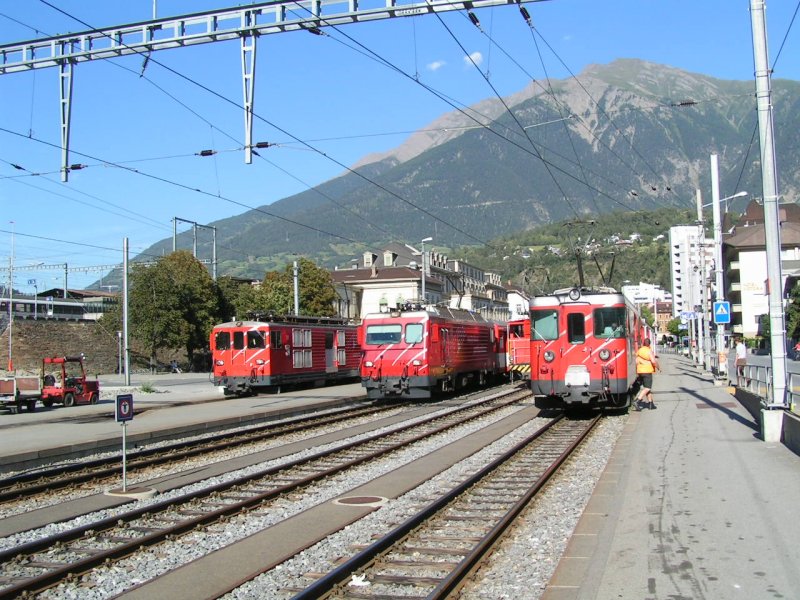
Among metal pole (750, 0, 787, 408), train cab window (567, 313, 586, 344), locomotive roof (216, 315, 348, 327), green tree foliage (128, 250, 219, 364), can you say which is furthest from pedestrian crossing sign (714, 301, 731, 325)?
green tree foliage (128, 250, 219, 364)

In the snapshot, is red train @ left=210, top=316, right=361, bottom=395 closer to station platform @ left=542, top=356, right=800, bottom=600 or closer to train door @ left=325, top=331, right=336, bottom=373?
train door @ left=325, top=331, right=336, bottom=373

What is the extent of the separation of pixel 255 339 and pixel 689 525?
23.7m

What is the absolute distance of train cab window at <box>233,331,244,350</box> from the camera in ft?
102

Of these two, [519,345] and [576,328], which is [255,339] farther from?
[576,328]

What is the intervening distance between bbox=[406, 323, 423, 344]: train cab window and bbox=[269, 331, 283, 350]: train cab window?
6.65 metres

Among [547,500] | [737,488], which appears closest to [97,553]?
[547,500]

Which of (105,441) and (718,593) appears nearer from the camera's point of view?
(718,593)

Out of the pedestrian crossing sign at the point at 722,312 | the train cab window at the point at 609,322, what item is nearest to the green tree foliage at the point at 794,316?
the pedestrian crossing sign at the point at 722,312

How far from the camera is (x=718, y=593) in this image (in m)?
6.33

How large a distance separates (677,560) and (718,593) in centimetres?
95

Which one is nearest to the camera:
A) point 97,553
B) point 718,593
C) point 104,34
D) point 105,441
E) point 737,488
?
point 718,593

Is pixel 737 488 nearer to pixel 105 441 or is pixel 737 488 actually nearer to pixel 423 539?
pixel 423 539

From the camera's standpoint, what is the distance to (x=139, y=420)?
22234 mm

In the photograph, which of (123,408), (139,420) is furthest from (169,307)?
(123,408)
